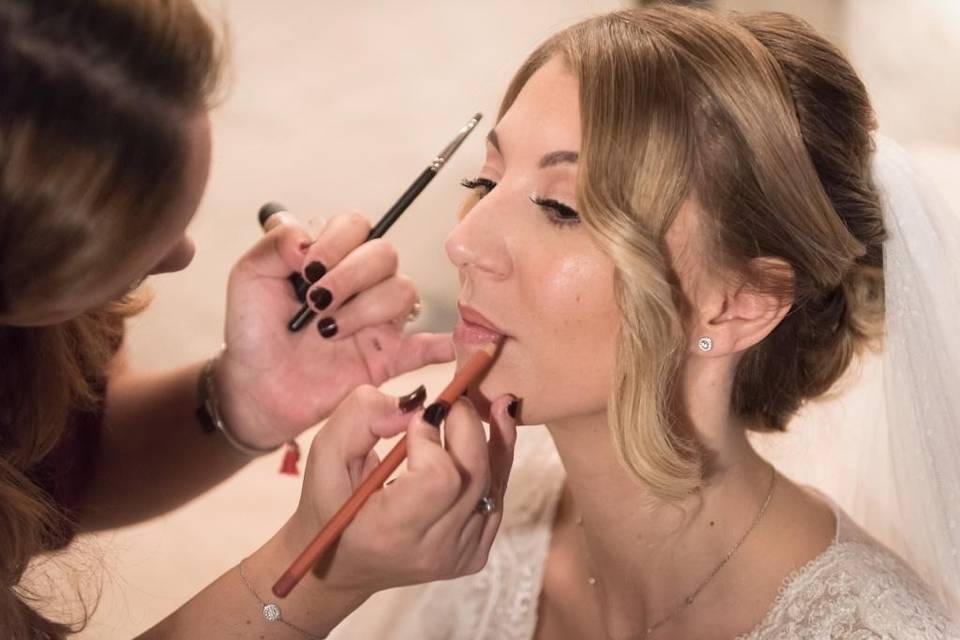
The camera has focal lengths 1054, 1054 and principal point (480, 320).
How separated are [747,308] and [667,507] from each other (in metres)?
0.28

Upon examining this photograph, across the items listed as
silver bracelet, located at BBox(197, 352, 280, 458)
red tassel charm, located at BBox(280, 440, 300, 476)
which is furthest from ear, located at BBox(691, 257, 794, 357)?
red tassel charm, located at BBox(280, 440, 300, 476)

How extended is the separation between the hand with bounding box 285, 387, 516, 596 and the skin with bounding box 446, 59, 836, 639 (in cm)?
10

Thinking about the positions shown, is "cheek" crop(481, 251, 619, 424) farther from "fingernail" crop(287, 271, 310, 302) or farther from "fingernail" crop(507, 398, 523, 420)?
"fingernail" crop(287, 271, 310, 302)

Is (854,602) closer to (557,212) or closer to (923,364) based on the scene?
(923,364)

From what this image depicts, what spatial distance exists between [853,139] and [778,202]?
0.48 ft

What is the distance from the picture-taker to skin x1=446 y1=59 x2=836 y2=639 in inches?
44.9

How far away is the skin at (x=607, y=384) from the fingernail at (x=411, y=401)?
76 millimetres

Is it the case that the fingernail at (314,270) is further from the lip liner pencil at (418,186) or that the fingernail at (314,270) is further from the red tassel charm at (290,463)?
the red tassel charm at (290,463)

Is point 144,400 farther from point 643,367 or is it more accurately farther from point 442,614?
point 643,367

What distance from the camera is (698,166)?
1104mm

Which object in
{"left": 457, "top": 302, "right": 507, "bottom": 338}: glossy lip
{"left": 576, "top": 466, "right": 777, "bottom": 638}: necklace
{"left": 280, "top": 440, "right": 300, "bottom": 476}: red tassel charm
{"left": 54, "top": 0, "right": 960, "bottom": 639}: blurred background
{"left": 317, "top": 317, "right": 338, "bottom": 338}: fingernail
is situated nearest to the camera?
{"left": 457, "top": 302, "right": 507, "bottom": 338}: glossy lip

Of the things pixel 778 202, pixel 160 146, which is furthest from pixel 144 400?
pixel 778 202

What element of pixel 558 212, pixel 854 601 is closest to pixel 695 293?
pixel 558 212

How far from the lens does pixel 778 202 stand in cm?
111
